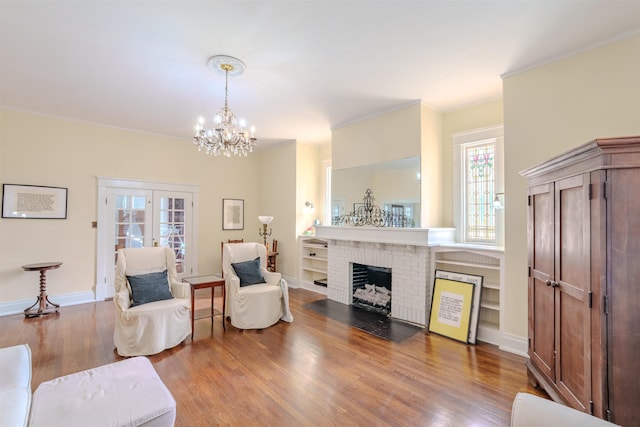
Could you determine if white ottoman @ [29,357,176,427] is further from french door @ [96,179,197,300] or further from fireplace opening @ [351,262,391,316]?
french door @ [96,179,197,300]

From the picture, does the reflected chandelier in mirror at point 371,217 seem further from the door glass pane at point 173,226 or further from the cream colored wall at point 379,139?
the door glass pane at point 173,226

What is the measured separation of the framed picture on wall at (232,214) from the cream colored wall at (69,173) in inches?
18.4

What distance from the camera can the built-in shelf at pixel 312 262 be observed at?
19.0 ft

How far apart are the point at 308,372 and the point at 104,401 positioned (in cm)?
165

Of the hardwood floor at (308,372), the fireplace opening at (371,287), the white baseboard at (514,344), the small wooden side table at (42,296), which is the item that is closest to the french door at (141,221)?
the small wooden side table at (42,296)

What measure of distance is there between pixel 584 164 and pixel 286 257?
5.18 metres

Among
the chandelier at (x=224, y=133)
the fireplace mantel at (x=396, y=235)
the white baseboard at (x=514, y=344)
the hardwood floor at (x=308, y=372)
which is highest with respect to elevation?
the chandelier at (x=224, y=133)

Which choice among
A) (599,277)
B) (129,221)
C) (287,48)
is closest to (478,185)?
(599,277)

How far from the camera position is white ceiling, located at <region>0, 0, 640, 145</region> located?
89.5 inches

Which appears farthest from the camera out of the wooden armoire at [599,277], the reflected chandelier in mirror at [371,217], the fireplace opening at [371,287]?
the fireplace opening at [371,287]

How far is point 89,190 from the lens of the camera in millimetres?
4980

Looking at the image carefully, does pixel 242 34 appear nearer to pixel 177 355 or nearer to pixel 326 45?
pixel 326 45

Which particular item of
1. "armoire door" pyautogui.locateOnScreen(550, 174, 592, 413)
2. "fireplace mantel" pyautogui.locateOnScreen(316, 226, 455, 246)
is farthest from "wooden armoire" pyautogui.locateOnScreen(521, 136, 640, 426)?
"fireplace mantel" pyautogui.locateOnScreen(316, 226, 455, 246)

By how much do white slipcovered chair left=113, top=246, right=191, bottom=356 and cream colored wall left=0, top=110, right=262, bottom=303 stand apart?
6.71 feet
